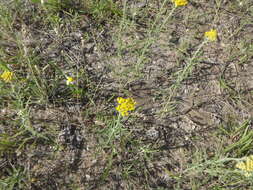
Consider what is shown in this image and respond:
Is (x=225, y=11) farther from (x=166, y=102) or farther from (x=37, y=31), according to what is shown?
(x=37, y=31)

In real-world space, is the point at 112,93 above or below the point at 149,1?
below

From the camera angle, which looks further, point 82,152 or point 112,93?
point 112,93

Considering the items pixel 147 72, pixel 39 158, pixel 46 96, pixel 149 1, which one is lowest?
pixel 39 158

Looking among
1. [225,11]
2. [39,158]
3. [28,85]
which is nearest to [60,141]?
[39,158]

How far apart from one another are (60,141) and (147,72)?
1.02m

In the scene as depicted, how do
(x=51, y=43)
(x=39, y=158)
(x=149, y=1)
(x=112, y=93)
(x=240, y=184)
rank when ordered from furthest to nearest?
1. (x=149, y=1)
2. (x=51, y=43)
3. (x=112, y=93)
4. (x=240, y=184)
5. (x=39, y=158)

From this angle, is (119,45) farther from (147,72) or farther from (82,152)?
(82,152)

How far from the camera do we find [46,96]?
5.80 ft

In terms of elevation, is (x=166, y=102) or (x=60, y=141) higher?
(x=166, y=102)

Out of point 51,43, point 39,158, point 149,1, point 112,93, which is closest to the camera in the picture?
point 39,158

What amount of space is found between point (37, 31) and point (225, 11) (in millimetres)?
2168

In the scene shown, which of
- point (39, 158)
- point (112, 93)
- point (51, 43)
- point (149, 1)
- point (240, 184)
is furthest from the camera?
point (149, 1)

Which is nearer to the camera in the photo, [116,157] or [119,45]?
[116,157]

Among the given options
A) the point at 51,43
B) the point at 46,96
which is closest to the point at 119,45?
the point at 51,43
